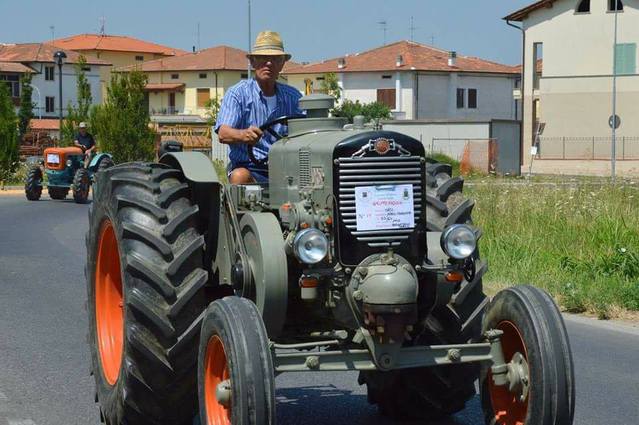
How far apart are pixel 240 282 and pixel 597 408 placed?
2788mm

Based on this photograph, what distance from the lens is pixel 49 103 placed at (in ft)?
383

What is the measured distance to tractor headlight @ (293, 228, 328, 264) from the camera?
597 cm

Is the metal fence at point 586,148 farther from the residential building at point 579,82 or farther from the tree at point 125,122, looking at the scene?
the tree at point 125,122

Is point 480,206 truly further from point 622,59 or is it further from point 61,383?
point 622,59

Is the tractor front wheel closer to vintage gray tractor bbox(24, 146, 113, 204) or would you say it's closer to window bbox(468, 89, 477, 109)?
vintage gray tractor bbox(24, 146, 113, 204)

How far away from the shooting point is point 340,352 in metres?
5.93

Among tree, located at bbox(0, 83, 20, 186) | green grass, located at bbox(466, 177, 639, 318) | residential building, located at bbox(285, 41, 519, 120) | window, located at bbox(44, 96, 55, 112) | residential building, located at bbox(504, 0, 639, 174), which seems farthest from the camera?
window, located at bbox(44, 96, 55, 112)

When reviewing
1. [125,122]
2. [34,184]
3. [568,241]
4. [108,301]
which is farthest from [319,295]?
[125,122]

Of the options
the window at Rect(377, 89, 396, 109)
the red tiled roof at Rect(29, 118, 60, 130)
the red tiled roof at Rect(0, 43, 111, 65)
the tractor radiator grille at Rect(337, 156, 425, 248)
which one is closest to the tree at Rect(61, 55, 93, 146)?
the tractor radiator grille at Rect(337, 156, 425, 248)

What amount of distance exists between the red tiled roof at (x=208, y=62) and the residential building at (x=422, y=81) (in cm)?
1409

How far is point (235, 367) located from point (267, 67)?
3181 millimetres

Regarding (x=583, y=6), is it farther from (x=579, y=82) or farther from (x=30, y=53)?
(x=30, y=53)

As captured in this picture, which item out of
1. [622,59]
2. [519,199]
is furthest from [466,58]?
[519,199]

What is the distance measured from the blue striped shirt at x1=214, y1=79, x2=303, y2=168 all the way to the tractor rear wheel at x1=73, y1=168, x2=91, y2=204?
855 inches
